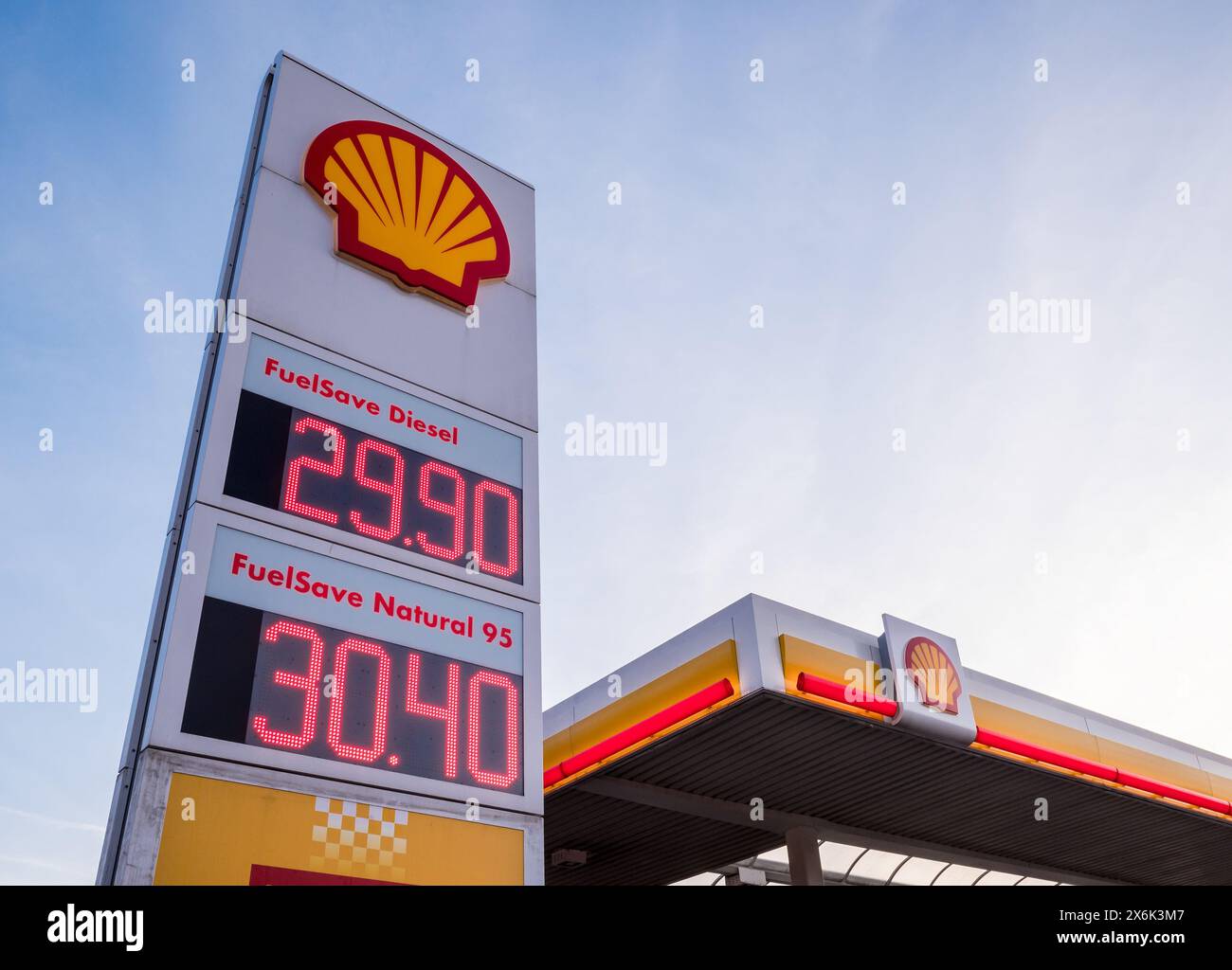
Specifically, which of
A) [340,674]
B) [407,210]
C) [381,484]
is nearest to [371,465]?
[381,484]

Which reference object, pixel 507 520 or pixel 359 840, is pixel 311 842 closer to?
pixel 359 840

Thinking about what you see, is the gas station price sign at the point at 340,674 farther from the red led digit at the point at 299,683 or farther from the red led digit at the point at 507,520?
the red led digit at the point at 507,520

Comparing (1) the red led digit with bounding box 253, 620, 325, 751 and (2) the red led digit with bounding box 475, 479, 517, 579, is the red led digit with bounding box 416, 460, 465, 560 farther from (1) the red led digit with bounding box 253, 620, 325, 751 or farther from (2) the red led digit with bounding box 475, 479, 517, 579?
(1) the red led digit with bounding box 253, 620, 325, 751

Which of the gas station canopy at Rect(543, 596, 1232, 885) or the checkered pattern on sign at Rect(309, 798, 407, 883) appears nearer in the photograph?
the checkered pattern on sign at Rect(309, 798, 407, 883)

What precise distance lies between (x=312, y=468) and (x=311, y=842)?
244 cm

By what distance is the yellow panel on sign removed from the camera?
5.77m

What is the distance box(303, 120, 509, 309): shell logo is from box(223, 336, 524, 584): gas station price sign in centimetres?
134

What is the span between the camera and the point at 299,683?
6.39m

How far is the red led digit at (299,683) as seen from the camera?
242 inches

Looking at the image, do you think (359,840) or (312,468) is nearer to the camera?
(359,840)

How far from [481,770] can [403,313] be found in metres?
3.85

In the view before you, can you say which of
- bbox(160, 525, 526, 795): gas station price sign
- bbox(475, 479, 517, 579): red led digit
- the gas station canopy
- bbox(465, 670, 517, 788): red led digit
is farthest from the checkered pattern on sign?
the gas station canopy

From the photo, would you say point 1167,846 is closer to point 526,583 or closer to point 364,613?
point 526,583
